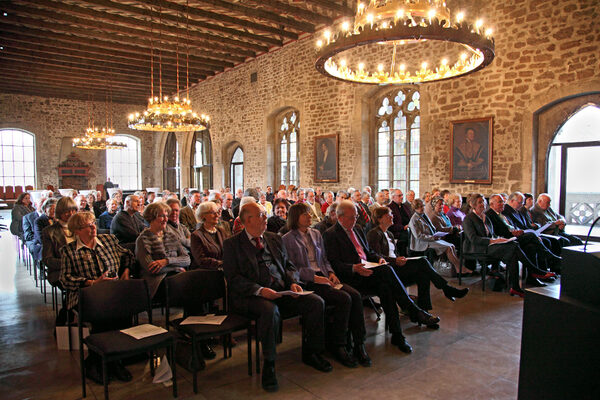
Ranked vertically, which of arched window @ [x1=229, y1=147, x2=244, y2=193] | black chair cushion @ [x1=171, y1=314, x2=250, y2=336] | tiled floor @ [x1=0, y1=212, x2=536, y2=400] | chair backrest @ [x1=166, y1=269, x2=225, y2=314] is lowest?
tiled floor @ [x1=0, y1=212, x2=536, y2=400]

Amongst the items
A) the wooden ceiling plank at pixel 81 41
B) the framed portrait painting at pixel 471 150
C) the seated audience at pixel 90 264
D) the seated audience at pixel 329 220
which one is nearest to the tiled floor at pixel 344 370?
the seated audience at pixel 90 264

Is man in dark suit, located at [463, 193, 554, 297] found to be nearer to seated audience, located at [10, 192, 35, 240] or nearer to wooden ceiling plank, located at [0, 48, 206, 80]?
seated audience, located at [10, 192, 35, 240]

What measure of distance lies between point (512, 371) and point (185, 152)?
1676cm

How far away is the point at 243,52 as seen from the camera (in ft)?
43.4

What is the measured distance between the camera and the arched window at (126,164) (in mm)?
20938

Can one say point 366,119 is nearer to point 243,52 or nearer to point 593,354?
point 243,52

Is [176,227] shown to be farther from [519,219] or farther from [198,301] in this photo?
[519,219]

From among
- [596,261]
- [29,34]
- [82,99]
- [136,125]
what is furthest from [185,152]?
[596,261]

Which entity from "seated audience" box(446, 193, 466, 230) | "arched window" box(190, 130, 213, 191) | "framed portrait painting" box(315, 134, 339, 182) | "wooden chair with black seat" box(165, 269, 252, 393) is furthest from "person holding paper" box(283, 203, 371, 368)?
"arched window" box(190, 130, 213, 191)

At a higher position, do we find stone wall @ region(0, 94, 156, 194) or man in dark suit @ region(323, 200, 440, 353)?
stone wall @ region(0, 94, 156, 194)

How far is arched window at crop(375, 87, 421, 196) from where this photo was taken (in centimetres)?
974

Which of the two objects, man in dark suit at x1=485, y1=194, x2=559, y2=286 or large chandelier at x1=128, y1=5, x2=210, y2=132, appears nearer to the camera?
man in dark suit at x1=485, y1=194, x2=559, y2=286

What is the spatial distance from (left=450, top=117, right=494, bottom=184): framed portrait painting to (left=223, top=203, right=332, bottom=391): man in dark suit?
622 cm

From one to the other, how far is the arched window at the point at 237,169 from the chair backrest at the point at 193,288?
39.5 ft
